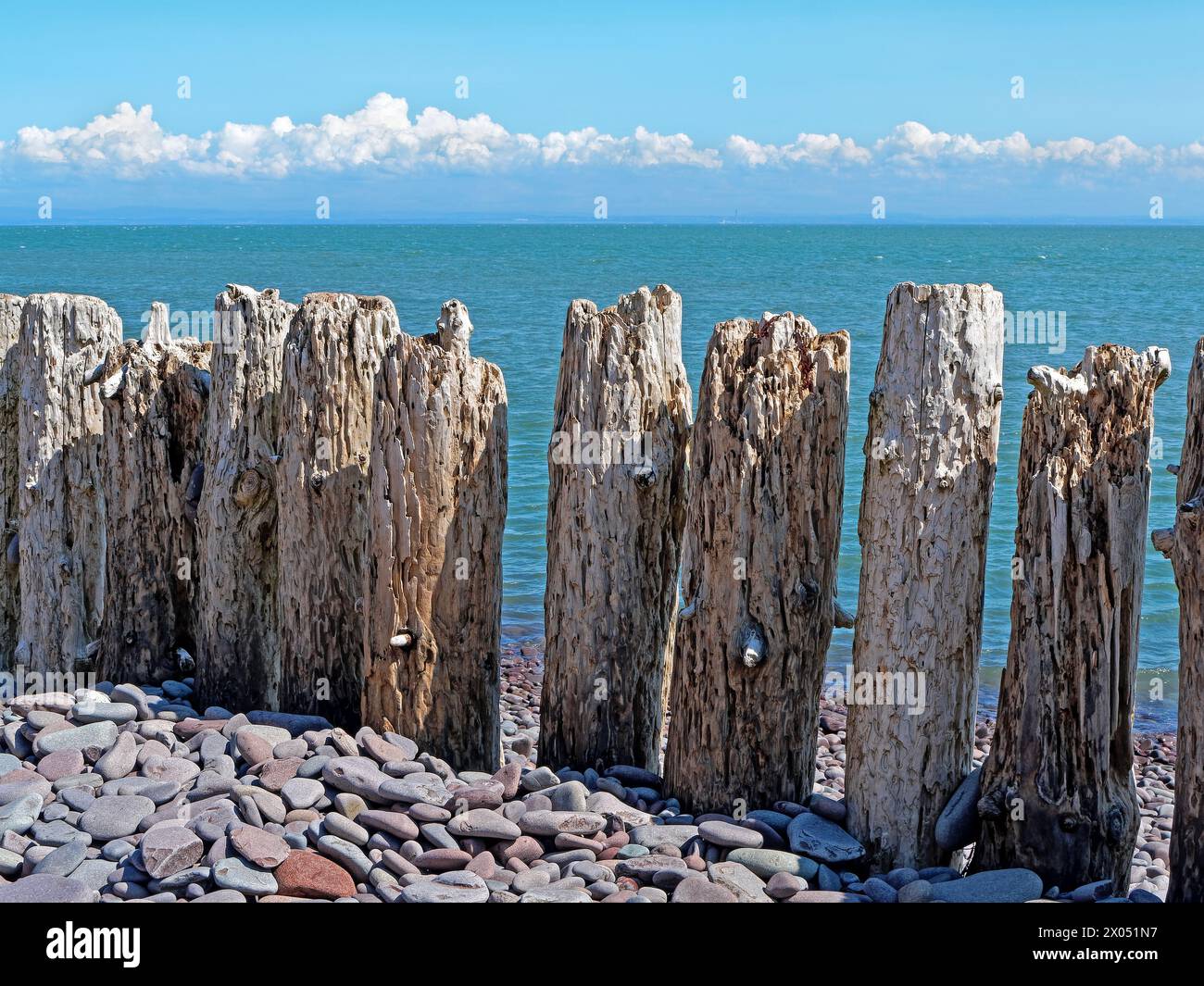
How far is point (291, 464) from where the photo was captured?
6.20 meters

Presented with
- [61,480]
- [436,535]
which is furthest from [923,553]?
[61,480]

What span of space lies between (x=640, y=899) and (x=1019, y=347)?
2341cm

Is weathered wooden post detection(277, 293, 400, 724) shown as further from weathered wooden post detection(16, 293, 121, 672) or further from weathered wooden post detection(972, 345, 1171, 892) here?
weathered wooden post detection(972, 345, 1171, 892)

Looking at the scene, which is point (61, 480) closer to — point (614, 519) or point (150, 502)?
point (150, 502)

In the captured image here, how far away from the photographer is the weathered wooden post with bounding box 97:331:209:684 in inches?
267

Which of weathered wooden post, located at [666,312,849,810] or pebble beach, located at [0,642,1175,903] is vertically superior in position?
weathered wooden post, located at [666,312,849,810]

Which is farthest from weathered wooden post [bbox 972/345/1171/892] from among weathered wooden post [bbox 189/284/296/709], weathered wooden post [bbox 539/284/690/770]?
weathered wooden post [bbox 189/284/296/709]

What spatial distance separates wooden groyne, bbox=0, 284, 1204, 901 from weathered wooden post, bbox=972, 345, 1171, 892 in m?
0.01

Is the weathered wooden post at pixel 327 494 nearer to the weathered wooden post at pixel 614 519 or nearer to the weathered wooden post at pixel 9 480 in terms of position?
the weathered wooden post at pixel 614 519

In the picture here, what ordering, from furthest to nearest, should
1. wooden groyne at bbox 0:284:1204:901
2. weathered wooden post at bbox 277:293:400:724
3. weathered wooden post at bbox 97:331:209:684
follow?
weathered wooden post at bbox 97:331:209:684, weathered wooden post at bbox 277:293:400:724, wooden groyne at bbox 0:284:1204:901

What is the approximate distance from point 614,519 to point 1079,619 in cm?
203

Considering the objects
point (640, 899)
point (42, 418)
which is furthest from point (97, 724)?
point (640, 899)
